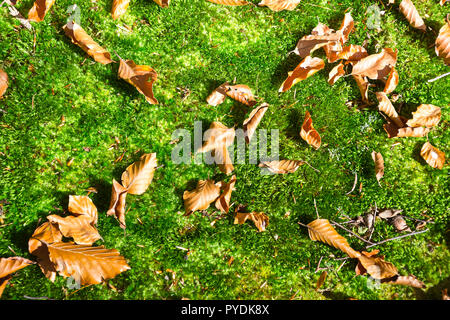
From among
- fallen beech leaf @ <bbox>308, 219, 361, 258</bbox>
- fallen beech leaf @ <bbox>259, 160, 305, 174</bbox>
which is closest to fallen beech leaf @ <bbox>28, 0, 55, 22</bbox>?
fallen beech leaf @ <bbox>259, 160, 305, 174</bbox>

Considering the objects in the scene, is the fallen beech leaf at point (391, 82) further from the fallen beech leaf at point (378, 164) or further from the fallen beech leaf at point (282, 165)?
the fallen beech leaf at point (282, 165)

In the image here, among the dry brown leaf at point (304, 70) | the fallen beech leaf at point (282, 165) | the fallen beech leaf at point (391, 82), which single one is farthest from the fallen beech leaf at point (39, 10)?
the fallen beech leaf at point (391, 82)

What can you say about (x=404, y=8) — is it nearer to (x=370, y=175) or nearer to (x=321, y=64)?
(x=321, y=64)

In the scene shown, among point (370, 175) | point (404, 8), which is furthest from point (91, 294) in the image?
point (404, 8)

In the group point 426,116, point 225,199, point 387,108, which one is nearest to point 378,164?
point 387,108
